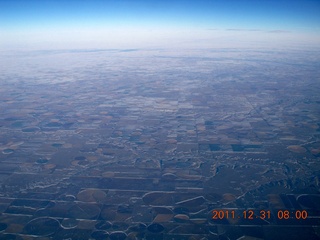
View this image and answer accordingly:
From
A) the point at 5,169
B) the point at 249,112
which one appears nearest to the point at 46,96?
the point at 5,169

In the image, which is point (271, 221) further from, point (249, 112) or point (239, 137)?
point (249, 112)

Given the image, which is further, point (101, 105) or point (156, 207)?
point (101, 105)

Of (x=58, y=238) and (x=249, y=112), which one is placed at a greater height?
(x=58, y=238)

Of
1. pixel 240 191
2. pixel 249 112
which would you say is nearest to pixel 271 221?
pixel 240 191

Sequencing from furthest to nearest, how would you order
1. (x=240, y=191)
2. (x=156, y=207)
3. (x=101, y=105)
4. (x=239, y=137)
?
(x=101, y=105) → (x=239, y=137) → (x=240, y=191) → (x=156, y=207)

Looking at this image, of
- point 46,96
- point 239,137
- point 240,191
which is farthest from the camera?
point 46,96
